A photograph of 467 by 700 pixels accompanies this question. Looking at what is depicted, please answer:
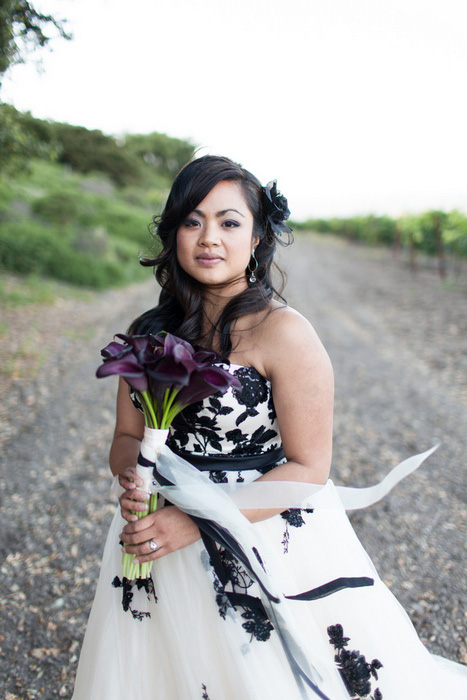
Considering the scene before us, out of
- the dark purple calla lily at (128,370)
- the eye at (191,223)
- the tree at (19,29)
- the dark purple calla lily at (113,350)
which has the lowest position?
the dark purple calla lily at (128,370)

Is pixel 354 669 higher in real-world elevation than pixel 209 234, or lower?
lower

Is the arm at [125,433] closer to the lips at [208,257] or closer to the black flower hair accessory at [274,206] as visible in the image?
the lips at [208,257]

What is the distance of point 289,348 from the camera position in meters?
1.53

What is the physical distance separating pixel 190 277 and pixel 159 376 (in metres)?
0.77

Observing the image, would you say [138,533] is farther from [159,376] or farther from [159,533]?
[159,376]

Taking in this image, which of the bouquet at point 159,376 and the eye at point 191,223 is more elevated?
the eye at point 191,223

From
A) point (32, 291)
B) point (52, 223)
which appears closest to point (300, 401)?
point (32, 291)

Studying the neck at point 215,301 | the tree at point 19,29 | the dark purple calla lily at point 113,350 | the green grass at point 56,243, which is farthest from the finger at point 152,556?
the green grass at point 56,243

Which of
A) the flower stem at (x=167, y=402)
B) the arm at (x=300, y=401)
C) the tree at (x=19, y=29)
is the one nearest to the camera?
the flower stem at (x=167, y=402)

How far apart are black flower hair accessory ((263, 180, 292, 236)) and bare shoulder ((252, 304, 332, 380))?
1.47 feet

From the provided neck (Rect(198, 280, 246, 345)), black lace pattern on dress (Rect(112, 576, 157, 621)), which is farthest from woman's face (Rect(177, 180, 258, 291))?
black lace pattern on dress (Rect(112, 576, 157, 621))

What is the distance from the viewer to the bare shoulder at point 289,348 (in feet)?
4.97

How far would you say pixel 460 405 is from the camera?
6.30 metres

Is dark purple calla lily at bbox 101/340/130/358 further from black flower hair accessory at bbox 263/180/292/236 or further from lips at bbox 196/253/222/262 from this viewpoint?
black flower hair accessory at bbox 263/180/292/236
